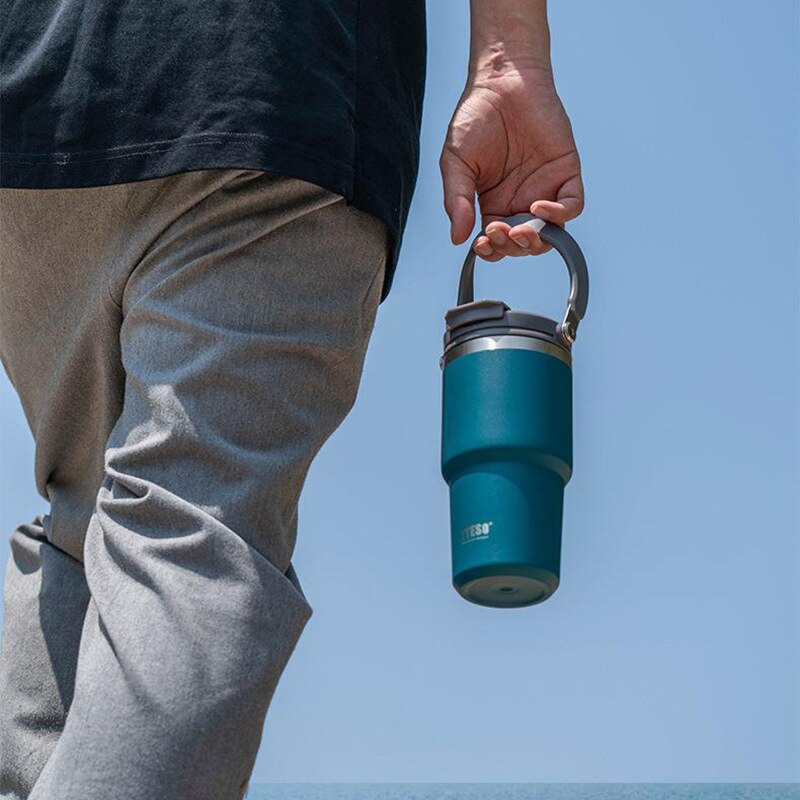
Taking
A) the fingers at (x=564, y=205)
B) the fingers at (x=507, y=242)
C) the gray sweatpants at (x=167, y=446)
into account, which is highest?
the fingers at (x=564, y=205)

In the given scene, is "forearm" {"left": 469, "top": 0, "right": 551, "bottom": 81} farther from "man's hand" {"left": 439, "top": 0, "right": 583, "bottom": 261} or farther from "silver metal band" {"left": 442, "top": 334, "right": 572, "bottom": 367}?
"silver metal band" {"left": 442, "top": 334, "right": 572, "bottom": 367}

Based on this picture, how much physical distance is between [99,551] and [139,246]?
0.25 meters

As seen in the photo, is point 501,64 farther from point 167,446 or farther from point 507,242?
point 167,446

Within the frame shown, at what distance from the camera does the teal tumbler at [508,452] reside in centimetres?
128

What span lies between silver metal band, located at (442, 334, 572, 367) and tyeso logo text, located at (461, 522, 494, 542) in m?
0.19

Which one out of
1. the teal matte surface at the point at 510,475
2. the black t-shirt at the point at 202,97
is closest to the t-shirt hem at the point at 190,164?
the black t-shirt at the point at 202,97

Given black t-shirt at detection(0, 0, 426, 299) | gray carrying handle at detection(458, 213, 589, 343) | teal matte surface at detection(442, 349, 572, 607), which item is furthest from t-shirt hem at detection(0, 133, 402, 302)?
gray carrying handle at detection(458, 213, 589, 343)

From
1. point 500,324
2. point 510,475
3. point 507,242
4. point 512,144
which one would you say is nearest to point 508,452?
point 510,475

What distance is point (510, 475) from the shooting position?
1.29 metres

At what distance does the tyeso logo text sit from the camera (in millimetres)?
1283

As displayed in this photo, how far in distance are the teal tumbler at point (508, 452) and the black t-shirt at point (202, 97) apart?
26cm

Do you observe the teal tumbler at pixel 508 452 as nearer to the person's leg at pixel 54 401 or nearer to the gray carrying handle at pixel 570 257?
the gray carrying handle at pixel 570 257

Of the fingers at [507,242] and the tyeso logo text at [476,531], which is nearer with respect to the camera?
the tyeso logo text at [476,531]

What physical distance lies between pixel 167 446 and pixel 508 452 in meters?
0.43
